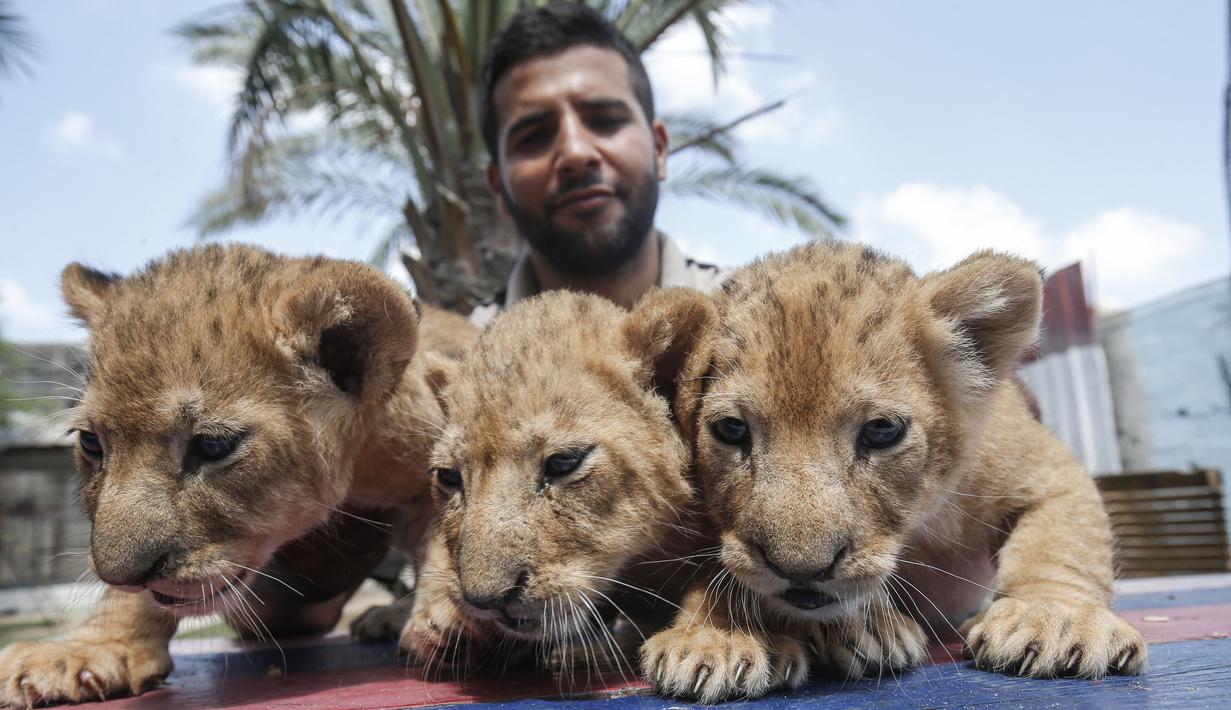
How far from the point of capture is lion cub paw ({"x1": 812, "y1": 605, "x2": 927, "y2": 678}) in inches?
102

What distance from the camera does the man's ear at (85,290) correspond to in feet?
11.0

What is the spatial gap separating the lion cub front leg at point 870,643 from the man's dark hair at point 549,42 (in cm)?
434

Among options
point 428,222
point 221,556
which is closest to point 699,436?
point 221,556

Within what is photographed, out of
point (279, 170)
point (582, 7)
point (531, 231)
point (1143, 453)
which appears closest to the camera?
point (531, 231)

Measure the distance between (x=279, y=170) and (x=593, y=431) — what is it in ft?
46.2

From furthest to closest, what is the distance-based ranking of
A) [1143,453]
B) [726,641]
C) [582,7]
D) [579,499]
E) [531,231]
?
[1143,453]
[582,7]
[531,231]
[579,499]
[726,641]

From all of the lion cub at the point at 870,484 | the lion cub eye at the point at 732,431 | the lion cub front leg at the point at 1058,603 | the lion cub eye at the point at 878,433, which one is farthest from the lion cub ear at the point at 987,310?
the lion cub eye at the point at 732,431

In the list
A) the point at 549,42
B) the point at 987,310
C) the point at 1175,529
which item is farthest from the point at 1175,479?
the point at 549,42

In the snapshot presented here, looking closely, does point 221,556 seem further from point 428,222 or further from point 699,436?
point 428,222

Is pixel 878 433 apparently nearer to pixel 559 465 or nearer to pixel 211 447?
pixel 559 465

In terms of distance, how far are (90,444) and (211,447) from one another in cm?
50

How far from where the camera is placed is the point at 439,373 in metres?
3.19

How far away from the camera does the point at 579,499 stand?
106 inches

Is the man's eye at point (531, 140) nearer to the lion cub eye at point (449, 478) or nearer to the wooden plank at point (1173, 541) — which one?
the lion cub eye at point (449, 478)
